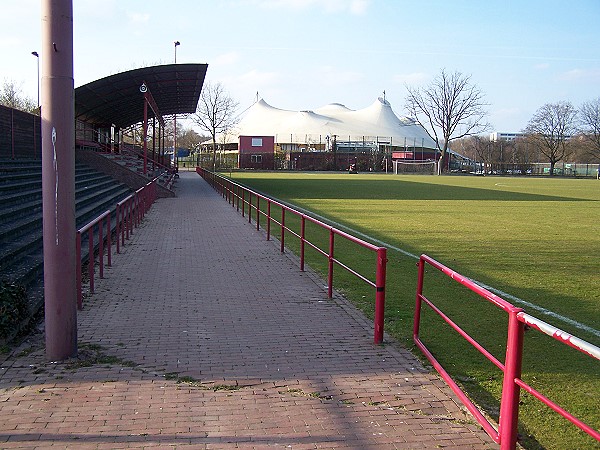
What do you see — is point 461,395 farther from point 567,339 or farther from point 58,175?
point 58,175

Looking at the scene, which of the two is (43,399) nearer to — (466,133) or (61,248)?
(61,248)

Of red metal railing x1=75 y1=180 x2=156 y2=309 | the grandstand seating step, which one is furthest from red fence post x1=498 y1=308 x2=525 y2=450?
the grandstand seating step

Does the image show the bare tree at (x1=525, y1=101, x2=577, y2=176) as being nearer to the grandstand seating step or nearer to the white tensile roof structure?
the white tensile roof structure

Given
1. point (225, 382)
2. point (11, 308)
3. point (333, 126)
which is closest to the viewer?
point (225, 382)

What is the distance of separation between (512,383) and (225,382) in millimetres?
2291

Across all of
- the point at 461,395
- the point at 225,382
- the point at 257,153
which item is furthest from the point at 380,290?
the point at 257,153

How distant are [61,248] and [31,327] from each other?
58.6 inches

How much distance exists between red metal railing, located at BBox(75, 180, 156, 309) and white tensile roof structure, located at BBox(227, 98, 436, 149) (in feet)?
332

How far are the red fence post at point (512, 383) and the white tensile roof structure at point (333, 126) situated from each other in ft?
376

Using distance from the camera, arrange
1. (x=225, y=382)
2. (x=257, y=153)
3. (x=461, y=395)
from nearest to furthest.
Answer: (x=461, y=395) < (x=225, y=382) < (x=257, y=153)

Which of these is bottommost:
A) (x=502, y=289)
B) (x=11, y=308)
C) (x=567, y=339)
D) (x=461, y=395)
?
(x=502, y=289)

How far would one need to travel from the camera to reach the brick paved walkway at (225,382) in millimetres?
3977

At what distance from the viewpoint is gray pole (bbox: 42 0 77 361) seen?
5.10 meters

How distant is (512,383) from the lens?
11.9ft
